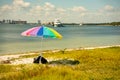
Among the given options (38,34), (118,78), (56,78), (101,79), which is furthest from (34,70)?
(38,34)

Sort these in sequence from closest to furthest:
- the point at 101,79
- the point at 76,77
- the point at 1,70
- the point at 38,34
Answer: the point at 76,77 < the point at 101,79 < the point at 1,70 < the point at 38,34

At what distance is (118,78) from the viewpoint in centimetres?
1132

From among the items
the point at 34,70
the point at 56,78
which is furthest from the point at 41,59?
the point at 56,78

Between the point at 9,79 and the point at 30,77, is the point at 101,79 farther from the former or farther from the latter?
the point at 9,79

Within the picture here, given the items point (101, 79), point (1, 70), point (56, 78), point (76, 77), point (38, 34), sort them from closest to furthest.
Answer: point (56, 78), point (76, 77), point (101, 79), point (1, 70), point (38, 34)

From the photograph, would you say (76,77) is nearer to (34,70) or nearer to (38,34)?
(34,70)

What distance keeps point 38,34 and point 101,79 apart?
6327 mm

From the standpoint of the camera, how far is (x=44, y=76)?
9.92 meters

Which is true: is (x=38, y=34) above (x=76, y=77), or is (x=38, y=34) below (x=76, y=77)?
above

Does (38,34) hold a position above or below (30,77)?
above

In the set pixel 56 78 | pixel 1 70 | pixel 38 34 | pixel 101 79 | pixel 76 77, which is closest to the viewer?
pixel 56 78

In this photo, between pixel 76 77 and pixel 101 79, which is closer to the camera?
pixel 76 77

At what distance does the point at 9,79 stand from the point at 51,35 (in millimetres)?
6895

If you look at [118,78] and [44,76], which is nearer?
[44,76]
